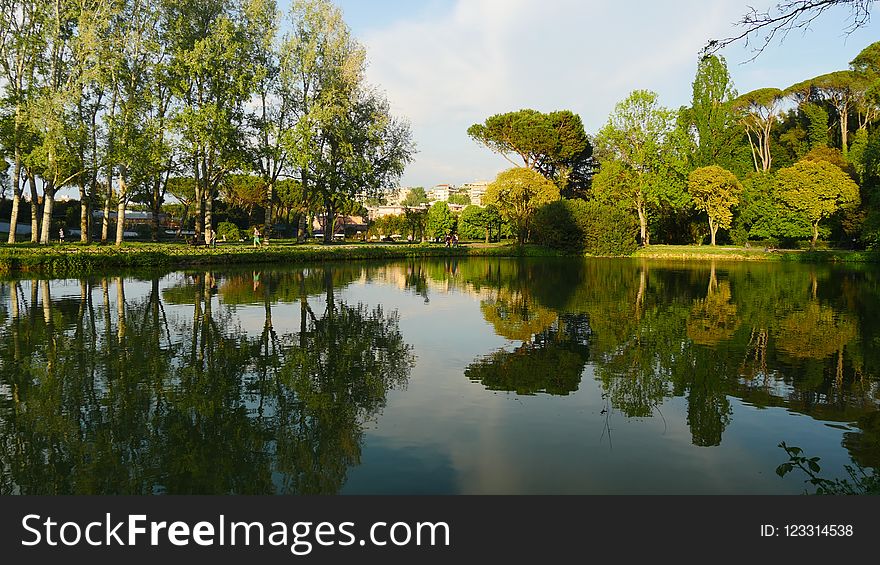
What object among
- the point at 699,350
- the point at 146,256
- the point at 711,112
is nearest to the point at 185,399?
the point at 699,350

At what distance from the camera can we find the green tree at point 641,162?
178 feet

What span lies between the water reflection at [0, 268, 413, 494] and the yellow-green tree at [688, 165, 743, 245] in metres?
45.1

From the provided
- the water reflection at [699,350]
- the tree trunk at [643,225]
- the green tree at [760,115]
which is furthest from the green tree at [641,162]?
the water reflection at [699,350]

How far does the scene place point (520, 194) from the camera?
52250mm

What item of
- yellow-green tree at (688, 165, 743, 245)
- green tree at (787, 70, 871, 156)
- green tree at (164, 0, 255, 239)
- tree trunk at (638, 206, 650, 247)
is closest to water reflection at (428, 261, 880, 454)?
green tree at (164, 0, 255, 239)

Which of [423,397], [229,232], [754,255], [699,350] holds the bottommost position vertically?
[423,397]

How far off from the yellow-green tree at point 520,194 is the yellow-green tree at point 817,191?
19332 millimetres

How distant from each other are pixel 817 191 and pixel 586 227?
720 inches

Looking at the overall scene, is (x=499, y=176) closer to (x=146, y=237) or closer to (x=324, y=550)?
(x=146, y=237)

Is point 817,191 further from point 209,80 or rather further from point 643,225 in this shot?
point 209,80

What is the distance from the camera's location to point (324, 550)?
14.1 ft

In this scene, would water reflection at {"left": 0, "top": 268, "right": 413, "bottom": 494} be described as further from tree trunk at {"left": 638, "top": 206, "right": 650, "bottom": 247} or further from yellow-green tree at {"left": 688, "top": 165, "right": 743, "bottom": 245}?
tree trunk at {"left": 638, "top": 206, "right": 650, "bottom": 247}

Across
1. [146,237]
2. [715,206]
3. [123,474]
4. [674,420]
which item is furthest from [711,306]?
[146,237]

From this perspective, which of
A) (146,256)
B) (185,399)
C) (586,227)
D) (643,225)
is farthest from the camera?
(643,225)
